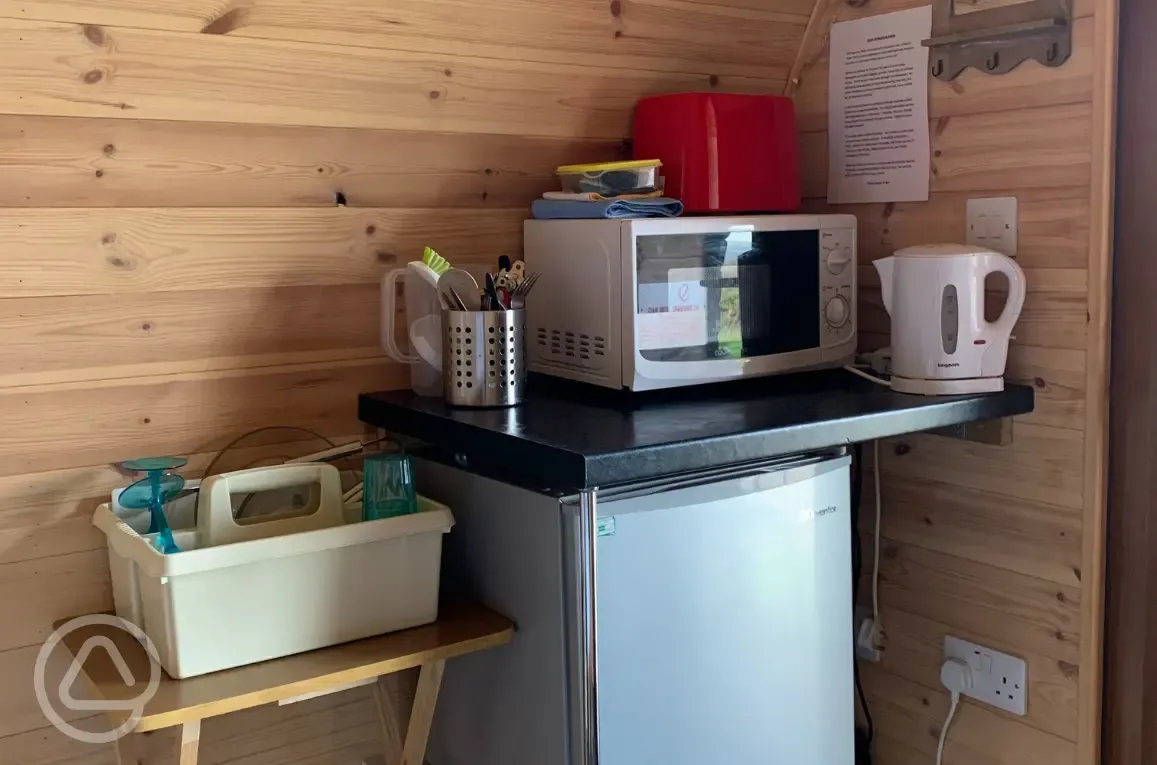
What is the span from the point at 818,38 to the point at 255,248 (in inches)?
44.6

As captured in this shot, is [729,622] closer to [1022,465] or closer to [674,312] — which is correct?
[674,312]

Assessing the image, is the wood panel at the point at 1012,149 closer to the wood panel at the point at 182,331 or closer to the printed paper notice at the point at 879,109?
the printed paper notice at the point at 879,109

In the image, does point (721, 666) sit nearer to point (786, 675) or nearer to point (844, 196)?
point (786, 675)

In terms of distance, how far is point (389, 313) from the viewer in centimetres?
172

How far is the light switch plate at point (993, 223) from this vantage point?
1812mm

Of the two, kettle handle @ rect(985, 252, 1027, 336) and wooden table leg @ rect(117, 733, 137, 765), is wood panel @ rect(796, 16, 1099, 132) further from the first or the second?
wooden table leg @ rect(117, 733, 137, 765)

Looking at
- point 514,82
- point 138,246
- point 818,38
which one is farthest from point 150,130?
point 818,38

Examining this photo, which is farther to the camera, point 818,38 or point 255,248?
point 818,38

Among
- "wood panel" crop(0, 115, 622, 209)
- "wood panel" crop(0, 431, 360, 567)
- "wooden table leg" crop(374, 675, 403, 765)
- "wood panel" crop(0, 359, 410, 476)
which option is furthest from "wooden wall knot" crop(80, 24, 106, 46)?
"wooden table leg" crop(374, 675, 403, 765)

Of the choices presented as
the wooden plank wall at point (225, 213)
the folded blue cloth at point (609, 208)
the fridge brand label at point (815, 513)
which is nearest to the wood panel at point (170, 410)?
the wooden plank wall at point (225, 213)

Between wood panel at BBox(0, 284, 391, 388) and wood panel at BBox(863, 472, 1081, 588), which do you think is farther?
wood panel at BBox(863, 472, 1081, 588)

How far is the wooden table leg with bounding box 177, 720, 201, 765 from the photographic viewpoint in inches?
52.2

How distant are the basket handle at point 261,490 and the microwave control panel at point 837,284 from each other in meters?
0.84

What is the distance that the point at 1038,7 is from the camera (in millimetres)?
1736
